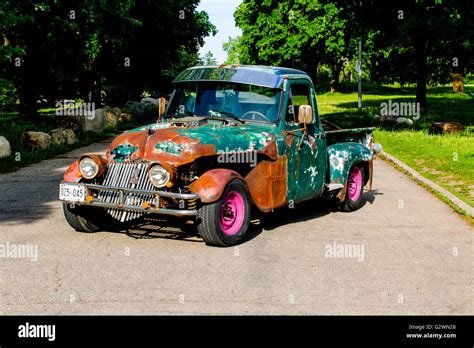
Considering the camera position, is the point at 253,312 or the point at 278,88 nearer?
the point at 253,312

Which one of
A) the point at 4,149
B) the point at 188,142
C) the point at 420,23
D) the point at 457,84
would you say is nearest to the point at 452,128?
the point at 420,23

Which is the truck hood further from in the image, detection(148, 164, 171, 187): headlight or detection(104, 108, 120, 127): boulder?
detection(104, 108, 120, 127): boulder

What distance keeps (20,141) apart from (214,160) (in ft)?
41.1

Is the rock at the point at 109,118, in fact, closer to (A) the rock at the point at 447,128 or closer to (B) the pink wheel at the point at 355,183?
(A) the rock at the point at 447,128

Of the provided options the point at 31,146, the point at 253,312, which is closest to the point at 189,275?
the point at 253,312

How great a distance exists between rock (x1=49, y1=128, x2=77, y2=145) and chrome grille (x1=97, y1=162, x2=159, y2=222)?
11.6 m

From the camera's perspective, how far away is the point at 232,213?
788 cm

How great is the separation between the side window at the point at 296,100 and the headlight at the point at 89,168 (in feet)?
8.55

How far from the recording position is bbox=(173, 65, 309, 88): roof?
29.0 feet

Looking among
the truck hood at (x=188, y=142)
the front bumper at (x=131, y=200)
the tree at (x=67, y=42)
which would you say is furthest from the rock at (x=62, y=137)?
the front bumper at (x=131, y=200)

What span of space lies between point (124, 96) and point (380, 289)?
39727 mm

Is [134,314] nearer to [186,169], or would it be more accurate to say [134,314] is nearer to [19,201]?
[186,169]
